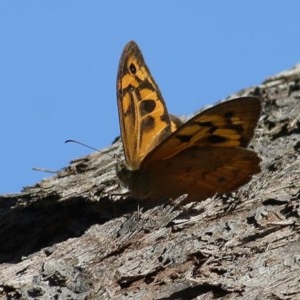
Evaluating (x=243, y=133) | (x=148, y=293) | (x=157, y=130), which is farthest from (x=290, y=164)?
(x=148, y=293)

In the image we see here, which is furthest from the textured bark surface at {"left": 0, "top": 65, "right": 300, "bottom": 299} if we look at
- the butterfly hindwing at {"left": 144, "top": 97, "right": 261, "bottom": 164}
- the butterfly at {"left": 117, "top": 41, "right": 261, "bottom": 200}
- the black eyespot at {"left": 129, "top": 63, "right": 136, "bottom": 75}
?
the black eyespot at {"left": 129, "top": 63, "right": 136, "bottom": 75}

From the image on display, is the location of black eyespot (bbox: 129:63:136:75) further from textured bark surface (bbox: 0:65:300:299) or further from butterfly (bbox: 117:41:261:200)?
textured bark surface (bbox: 0:65:300:299)

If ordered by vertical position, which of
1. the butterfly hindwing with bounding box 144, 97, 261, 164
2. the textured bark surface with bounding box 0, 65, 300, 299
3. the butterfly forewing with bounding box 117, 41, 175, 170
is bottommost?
the textured bark surface with bounding box 0, 65, 300, 299

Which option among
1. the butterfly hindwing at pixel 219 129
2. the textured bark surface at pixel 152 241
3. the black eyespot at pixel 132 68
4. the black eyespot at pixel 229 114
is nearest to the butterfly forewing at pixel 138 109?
the black eyespot at pixel 132 68

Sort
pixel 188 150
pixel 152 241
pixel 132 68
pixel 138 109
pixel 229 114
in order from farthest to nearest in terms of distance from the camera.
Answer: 1. pixel 132 68
2. pixel 138 109
3. pixel 188 150
4. pixel 229 114
5. pixel 152 241

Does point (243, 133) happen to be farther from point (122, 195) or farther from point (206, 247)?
point (206, 247)

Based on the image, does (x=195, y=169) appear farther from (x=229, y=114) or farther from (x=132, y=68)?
(x=132, y=68)

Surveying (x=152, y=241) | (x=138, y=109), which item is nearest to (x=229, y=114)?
(x=138, y=109)

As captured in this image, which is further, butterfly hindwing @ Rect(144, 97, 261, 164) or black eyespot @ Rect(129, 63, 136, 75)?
black eyespot @ Rect(129, 63, 136, 75)
